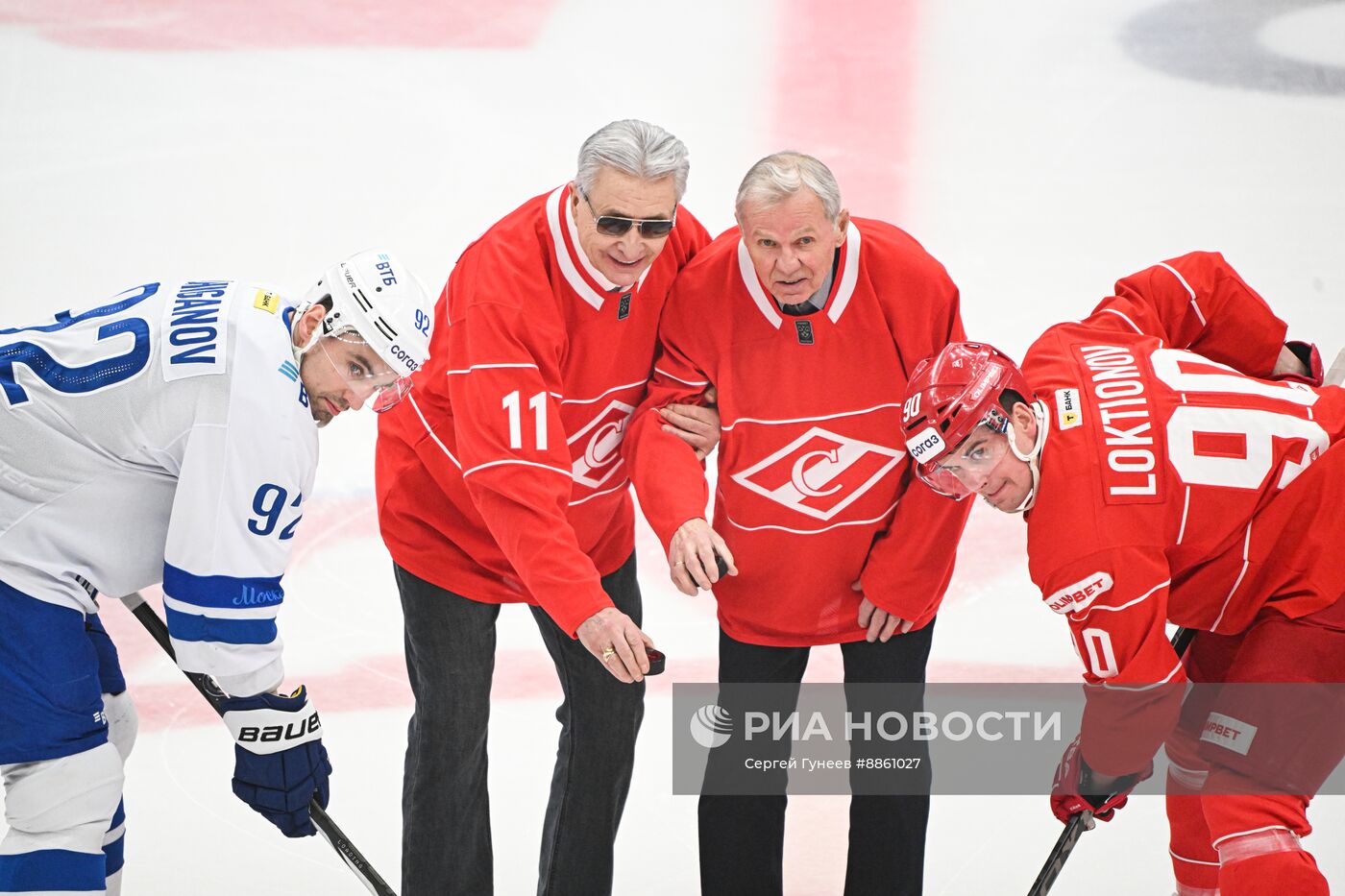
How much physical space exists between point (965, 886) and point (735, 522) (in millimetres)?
895

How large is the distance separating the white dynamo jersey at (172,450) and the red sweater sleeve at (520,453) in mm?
259

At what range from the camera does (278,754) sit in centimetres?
230

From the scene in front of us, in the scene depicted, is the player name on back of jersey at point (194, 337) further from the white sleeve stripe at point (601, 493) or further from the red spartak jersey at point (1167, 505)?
the red spartak jersey at point (1167, 505)

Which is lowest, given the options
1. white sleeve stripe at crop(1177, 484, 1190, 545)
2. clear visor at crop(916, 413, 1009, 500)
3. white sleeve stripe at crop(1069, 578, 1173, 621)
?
white sleeve stripe at crop(1069, 578, 1173, 621)

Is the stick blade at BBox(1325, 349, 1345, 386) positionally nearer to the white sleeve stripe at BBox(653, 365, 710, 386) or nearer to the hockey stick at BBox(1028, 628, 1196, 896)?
the hockey stick at BBox(1028, 628, 1196, 896)

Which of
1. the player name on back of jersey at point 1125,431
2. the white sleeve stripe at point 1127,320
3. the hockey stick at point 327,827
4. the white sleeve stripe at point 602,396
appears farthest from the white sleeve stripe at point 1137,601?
the hockey stick at point 327,827

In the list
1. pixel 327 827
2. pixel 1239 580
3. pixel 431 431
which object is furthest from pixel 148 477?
pixel 1239 580

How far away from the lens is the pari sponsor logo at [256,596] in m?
2.11

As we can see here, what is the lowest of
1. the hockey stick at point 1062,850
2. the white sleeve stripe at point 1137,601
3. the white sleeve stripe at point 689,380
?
the hockey stick at point 1062,850

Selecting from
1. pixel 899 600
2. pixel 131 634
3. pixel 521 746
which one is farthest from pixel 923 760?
pixel 131 634

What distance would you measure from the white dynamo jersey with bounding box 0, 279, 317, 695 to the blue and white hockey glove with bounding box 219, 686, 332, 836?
0.14 meters

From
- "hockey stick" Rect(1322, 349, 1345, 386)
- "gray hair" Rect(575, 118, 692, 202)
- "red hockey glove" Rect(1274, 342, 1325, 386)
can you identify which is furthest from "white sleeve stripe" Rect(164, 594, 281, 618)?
"hockey stick" Rect(1322, 349, 1345, 386)

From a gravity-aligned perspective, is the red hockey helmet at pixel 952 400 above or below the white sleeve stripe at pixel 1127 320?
below

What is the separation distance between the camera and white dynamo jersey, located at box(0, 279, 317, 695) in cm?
205
